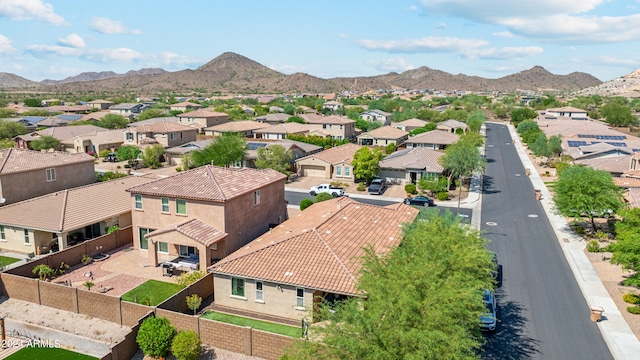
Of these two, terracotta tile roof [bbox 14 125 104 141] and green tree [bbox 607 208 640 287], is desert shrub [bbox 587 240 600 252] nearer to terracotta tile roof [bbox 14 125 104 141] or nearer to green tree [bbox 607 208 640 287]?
green tree [bbox 607 208 640 287]

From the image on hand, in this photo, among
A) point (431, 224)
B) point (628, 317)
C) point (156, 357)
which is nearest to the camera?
point (156, 357)

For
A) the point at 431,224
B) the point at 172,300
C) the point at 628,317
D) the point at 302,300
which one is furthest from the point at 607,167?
the point at 172,300

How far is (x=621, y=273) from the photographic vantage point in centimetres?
3206

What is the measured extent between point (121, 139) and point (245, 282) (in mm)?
68877

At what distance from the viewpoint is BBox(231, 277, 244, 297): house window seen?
26.5 metres

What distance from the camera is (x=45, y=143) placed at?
75562 mm

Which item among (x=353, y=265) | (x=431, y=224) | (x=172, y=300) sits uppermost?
(x=431, y=224)

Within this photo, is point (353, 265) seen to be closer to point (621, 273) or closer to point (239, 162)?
point (621, 273)

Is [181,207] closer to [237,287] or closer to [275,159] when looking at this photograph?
[237,287]

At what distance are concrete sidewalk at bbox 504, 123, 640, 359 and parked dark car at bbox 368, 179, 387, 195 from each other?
1860 cm

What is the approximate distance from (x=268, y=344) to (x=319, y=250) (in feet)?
21.9

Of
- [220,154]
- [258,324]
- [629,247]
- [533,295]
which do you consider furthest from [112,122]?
[629,247]

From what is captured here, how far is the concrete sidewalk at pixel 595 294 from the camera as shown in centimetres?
2317

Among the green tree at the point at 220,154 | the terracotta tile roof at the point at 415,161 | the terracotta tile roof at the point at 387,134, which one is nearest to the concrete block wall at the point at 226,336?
the green tree at the point at 220,154
